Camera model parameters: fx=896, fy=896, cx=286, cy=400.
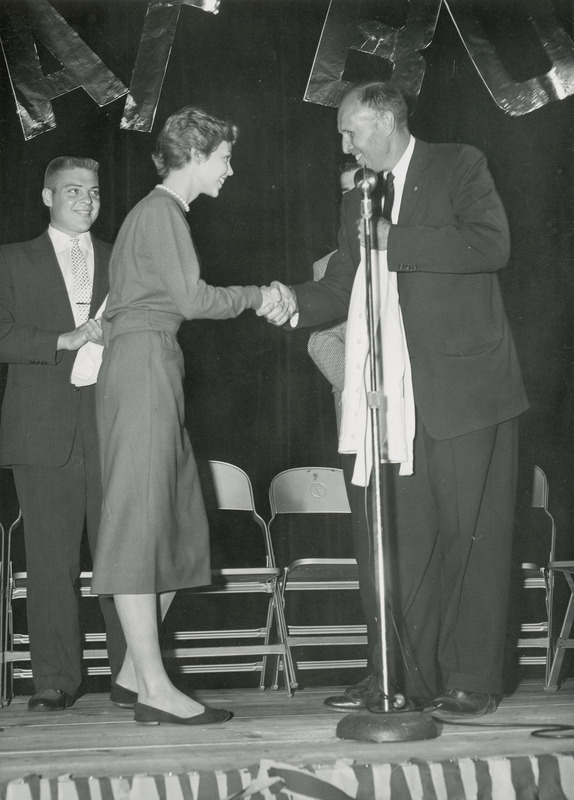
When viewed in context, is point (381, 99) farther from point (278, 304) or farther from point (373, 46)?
point (373, 46)

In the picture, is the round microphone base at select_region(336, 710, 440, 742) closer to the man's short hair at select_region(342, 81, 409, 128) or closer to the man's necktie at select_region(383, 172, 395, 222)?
the man's necktie at select_region(383, 172, 395, 222)

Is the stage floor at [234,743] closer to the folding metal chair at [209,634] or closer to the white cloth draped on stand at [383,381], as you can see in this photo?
the folding metal chair at [209,634]

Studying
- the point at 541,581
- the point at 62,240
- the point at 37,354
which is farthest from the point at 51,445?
the point at 541,581

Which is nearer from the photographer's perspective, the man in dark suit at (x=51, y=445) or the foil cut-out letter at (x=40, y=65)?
the man in dark suit at (x=51, y=445)

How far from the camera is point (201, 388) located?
4.93 meters

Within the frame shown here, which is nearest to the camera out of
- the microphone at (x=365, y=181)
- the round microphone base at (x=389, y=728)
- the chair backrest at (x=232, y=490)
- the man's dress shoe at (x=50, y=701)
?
the round microphone base at (x=389, y=728)

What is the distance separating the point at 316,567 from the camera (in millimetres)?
3926

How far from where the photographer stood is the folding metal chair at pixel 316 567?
381 cm

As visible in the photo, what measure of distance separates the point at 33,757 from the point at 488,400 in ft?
5.16

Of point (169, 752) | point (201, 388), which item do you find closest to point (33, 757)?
point (169, 752)

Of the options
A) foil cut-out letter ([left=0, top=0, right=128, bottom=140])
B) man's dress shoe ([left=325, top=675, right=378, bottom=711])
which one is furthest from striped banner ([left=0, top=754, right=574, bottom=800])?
foil cut-out letter ([left=0, top=0, right=128, bottom=140])

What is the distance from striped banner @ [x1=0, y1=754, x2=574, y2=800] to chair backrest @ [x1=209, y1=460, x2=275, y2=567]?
2388mm

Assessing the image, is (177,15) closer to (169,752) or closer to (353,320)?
(353,320)

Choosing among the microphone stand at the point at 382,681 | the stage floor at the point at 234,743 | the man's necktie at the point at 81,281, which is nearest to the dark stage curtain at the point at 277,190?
the man's necktie at the point at 81,281
